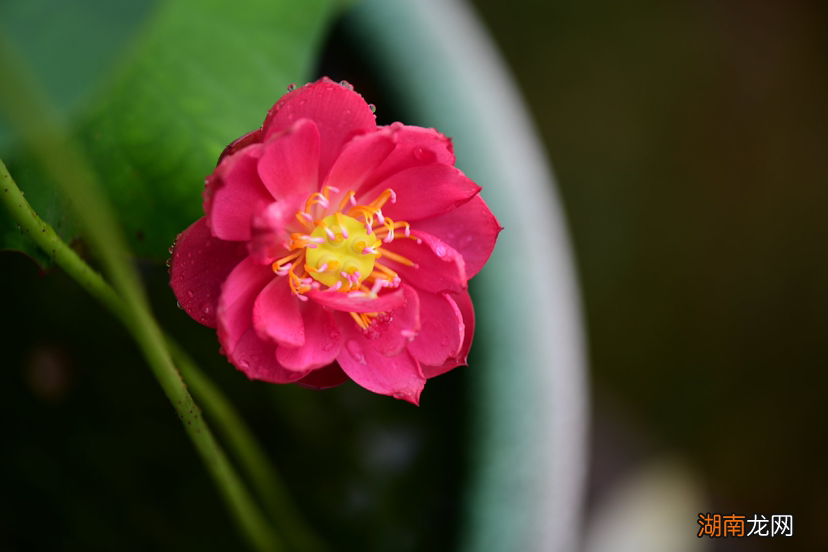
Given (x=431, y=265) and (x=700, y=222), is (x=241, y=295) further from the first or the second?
(x=700, y=222)

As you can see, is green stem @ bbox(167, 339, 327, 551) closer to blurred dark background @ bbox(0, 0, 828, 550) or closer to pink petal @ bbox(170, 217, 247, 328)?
pink petal @ bbox(170, 217, 247, 328)

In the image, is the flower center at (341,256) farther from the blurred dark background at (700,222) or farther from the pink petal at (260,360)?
the blurred dark background at (700,222)

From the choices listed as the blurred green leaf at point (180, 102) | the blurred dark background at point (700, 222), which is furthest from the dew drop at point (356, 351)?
the blurred dark background at point (700, 222)

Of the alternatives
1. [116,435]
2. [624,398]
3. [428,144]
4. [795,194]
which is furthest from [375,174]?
[795,194]

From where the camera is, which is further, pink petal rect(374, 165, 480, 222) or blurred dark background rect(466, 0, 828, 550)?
blurred dark background rect(466, 0, 828, 550)

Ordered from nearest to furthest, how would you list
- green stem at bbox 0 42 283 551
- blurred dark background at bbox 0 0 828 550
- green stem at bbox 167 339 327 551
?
green stem at bbox 0 42 283 551 < green stem at bbox 167 339 327 551 < blurred dark background at bbox 0 0 828 550

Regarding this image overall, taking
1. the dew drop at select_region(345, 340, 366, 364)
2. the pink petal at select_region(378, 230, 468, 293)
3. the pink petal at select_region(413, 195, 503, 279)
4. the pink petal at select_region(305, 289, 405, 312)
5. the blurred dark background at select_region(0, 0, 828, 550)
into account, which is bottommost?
the dew drop at select_region(345, 340, 366, 364)

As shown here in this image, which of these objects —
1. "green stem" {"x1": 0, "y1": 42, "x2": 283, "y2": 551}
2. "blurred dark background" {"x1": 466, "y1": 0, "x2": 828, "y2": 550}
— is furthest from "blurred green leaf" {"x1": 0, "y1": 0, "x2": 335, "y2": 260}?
"blurred dark background" {"x1": 466, "y1": 0, "x2": 828, "y2": 550}
